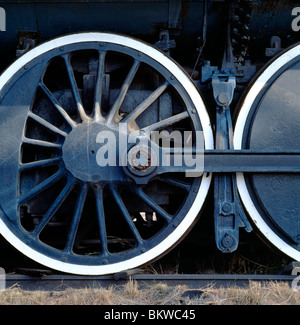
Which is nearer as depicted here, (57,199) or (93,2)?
(57,199)

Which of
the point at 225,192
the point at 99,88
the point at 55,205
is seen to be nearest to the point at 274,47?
the point at 225,192

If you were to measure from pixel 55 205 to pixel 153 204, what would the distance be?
534mm

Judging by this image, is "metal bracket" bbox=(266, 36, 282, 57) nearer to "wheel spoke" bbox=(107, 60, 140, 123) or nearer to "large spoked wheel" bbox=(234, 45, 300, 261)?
"large spoked wheel" bbox=(234, 45, 300, 261)

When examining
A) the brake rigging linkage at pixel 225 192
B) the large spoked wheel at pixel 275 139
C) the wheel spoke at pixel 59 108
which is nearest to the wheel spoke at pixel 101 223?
the wheel spoke at pixel 59 108

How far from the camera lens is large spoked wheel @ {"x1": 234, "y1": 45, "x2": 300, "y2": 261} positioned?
2461mm

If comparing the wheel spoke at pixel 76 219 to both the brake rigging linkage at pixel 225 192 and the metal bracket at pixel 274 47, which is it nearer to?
Answer: the brake rigging linkage at pixel 225 192

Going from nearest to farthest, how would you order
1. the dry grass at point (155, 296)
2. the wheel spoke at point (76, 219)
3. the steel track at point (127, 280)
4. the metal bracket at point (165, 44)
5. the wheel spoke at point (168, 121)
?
1. the dry grass at point (155, 296)
2. the steel track at point (127, 280)
3. the wheel spoke at point (76, 219)
4. the wheel spoke at point (168, 121)
5. the metal bracket at point (165, 44)

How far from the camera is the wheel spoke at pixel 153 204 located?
2459 millimetres

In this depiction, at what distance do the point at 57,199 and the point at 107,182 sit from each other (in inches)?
11.3

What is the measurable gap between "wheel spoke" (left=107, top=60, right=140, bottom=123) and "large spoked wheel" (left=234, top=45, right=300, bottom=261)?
2.12 ft

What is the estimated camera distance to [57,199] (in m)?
2.46

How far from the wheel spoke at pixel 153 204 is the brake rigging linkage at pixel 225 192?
0.86 feet

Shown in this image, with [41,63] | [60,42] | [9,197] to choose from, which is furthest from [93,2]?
[9,197]

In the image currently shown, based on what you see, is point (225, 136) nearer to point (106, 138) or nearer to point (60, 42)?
point (106, 138)
